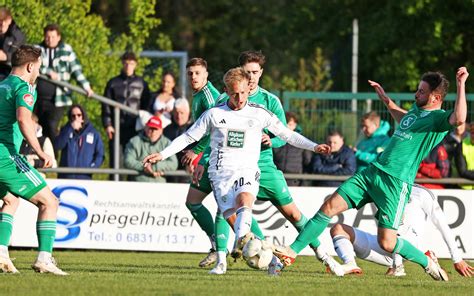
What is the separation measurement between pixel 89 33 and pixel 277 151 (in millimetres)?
5258

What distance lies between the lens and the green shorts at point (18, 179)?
12.2 meters

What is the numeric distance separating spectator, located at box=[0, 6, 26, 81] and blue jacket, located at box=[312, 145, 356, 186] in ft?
15.6

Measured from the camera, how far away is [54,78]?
64.0ft

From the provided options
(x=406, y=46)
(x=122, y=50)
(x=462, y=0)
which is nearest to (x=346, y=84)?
(x=406, y=46)

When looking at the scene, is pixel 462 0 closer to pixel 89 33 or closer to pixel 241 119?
pixel 89 33

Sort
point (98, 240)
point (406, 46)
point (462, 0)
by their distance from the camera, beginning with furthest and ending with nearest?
point (406, 46)
point (462, 0)
point (98, 240)

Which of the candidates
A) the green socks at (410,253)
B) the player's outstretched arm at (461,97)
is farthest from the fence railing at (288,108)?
the player's outstretched arm at (461,97)

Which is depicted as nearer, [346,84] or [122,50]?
[122,50]

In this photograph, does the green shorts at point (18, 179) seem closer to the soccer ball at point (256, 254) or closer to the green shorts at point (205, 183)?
the soccer ball at point (256, 254)

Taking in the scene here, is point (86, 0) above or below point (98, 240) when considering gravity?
above

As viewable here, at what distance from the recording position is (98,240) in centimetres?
1808

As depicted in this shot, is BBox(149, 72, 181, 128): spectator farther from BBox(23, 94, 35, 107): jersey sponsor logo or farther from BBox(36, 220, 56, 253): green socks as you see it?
BBox(23, 94, 35, 107): jersey sponsor logo

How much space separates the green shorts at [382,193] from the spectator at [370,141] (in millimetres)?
5657

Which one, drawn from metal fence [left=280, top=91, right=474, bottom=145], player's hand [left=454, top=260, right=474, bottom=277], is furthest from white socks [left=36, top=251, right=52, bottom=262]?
metal fence [left=280, top=91, right=474, bottom=145]
